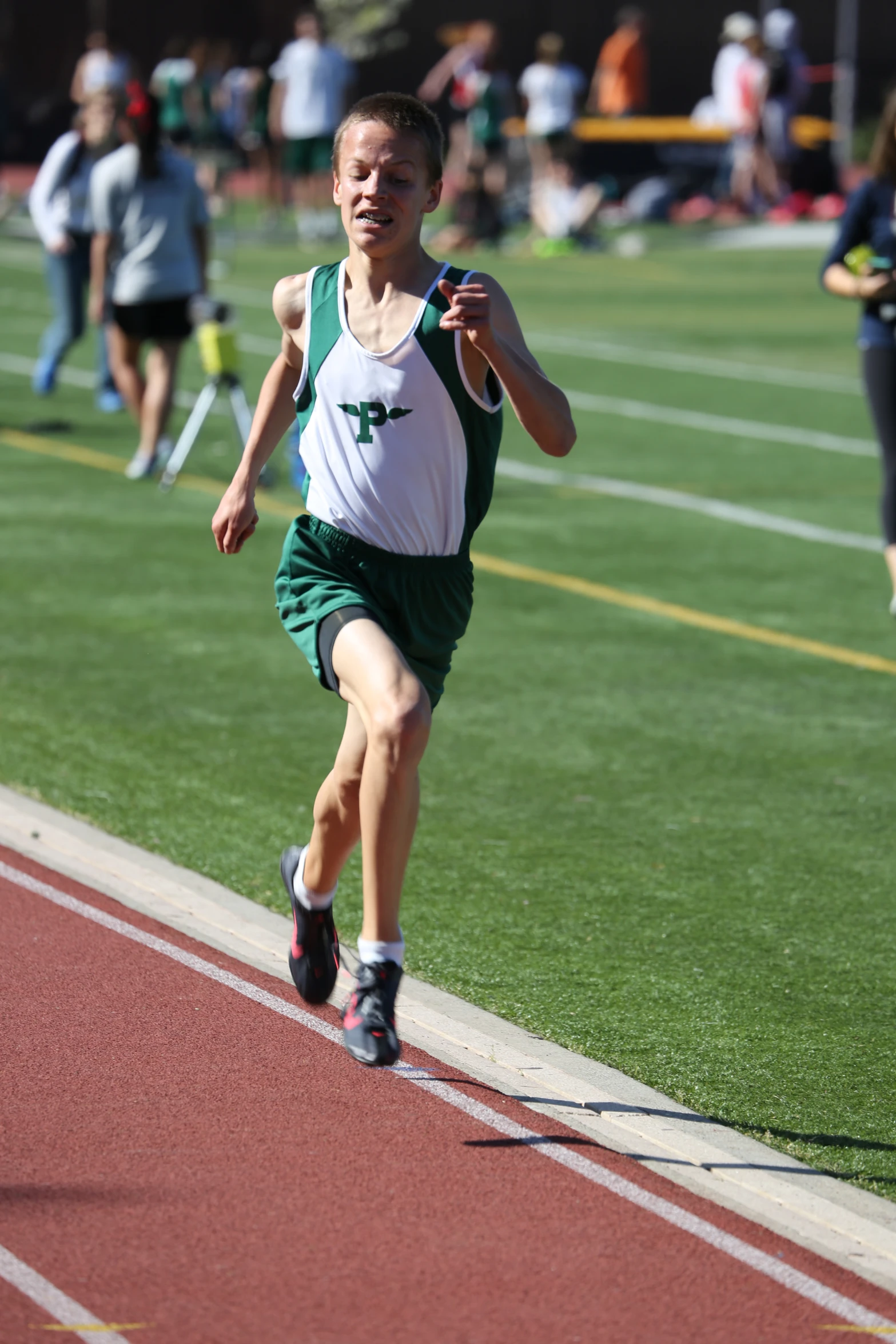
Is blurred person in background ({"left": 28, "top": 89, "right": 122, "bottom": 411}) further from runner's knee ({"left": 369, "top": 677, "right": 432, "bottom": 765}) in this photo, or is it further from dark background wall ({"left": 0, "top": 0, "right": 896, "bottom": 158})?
dark background wall ({"left": 0, "top": 0, "right": 896, "bottom": 158})

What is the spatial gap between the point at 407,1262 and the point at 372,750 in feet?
3.79

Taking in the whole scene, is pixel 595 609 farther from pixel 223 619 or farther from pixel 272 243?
pixel 272 243

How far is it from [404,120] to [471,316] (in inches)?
23.6

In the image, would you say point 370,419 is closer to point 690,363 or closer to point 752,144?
point 690,363

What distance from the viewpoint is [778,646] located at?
980 cm

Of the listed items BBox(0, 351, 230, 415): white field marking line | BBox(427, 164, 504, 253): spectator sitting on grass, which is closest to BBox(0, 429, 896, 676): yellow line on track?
BBox(0, 351, 230, 415): white field marking line

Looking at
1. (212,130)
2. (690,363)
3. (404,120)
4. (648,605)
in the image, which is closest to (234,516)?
(404,120)

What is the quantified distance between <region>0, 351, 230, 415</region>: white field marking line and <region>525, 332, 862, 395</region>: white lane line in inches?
164

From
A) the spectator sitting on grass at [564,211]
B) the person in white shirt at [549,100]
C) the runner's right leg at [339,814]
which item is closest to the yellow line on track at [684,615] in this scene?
the runner's right leg at [339,814]

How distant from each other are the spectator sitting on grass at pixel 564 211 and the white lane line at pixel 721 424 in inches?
482

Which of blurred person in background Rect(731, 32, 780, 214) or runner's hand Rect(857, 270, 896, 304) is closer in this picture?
runner's hand Rect(857, 270, 896, 304)

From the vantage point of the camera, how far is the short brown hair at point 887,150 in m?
9.52

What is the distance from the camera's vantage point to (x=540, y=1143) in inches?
183

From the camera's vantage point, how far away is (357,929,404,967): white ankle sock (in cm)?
468
